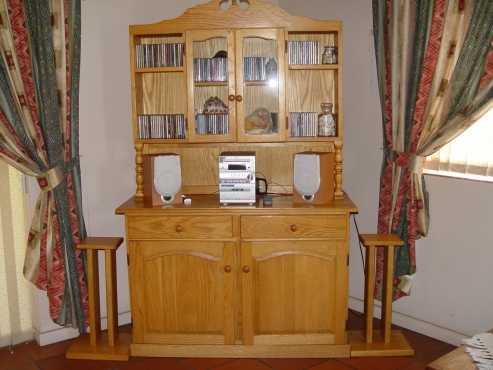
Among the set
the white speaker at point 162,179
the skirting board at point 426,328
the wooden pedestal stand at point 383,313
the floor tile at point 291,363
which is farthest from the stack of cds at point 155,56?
the skirting board at point 426,328

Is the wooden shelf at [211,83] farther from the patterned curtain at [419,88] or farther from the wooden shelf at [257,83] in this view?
the patterned curtain at [419,88]

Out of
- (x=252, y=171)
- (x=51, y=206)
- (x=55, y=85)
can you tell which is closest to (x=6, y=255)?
(x=51, y=206)

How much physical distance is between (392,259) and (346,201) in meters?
0.41

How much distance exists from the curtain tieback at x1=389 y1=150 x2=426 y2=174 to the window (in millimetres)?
161

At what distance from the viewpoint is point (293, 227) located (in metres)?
2.63

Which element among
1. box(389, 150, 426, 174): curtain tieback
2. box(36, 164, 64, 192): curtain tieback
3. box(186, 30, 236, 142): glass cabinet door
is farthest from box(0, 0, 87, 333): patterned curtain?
box(389, 150, 426, 174): curtain tieback

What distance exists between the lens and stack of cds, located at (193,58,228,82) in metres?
2.85

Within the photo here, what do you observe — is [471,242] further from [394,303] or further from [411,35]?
[411,35]

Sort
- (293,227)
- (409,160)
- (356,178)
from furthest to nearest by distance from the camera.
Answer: (356,178), (409,160), (293,227)

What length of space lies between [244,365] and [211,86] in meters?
1.60

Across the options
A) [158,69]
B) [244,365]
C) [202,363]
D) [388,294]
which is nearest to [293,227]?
[388,294]

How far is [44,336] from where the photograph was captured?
9.63 feet

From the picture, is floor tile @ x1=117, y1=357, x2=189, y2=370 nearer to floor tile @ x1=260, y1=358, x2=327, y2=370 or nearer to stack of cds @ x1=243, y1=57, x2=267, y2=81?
floor tile @ x1=260, y1=358, x2=327, y2=370

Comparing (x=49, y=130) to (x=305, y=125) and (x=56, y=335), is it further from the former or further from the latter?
Result: (x=305, y=125)
